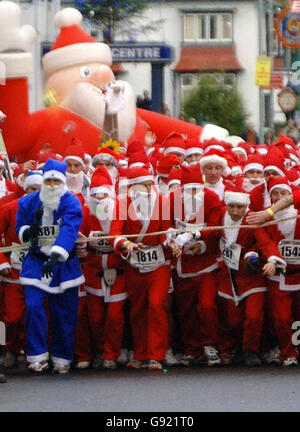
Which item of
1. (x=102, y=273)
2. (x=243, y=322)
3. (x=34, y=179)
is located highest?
(x=34, y=179)

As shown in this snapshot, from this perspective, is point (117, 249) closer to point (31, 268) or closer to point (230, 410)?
point (31, 268)

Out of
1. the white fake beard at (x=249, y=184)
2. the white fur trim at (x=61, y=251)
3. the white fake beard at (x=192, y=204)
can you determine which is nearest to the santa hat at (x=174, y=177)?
the white fake beard at (x=249, y=184)

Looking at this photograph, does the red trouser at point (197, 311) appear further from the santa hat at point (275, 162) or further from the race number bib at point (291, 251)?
the santa hat at point (275, 162)

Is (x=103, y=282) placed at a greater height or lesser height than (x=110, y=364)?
greater

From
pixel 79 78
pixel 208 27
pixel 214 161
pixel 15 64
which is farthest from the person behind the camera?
pixel 208 27

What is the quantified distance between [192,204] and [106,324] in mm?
1231

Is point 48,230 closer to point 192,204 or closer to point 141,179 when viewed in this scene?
point 141,179

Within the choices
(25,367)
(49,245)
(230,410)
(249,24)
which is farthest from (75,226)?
(249,24)

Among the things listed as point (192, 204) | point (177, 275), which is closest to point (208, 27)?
point (177, 275)

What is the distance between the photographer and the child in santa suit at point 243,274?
44.2 feet

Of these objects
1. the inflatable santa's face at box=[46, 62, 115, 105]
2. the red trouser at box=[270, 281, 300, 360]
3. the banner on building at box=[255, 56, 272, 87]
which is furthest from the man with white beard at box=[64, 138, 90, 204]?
the banner on building at box=[255, 56, 272, 87]

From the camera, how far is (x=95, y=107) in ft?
68.5

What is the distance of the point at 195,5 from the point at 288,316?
57719 mm

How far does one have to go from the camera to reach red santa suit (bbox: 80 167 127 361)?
539 inches
